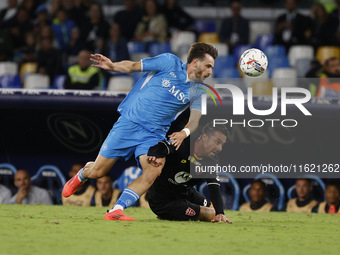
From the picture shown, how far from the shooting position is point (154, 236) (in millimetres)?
5742

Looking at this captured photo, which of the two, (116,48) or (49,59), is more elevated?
(116,48)

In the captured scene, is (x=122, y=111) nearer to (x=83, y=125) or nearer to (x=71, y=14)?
(x=83, y=125)

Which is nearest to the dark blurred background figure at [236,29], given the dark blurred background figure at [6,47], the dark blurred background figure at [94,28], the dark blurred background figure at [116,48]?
the dark blurred background figure at [116,48]

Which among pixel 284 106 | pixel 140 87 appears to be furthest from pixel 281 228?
pixel 284 106

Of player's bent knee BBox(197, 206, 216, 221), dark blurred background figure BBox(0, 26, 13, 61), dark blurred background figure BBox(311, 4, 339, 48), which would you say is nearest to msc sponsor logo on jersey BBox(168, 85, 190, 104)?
player's bent knee BBox(197, 206, 216, 221)

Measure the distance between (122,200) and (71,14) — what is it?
8271mm

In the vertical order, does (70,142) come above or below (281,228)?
above

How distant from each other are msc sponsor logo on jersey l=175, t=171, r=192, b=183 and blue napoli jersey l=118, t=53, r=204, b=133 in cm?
51

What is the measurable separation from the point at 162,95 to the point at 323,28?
726 cm

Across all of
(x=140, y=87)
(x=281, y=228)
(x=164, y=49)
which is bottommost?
(x=281, y=228)

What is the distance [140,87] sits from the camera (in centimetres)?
738

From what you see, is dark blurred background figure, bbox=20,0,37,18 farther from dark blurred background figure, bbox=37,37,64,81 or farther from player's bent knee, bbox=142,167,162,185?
player's bent knee, bbox=142,167,162,185

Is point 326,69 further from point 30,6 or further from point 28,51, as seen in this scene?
point 30,6

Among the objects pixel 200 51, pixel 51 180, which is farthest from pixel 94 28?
pixel 200 51
